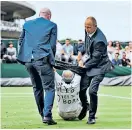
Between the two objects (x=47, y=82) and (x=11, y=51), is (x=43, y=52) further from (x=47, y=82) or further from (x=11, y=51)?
(x=11, y=51)

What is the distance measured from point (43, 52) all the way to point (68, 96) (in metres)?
1.01

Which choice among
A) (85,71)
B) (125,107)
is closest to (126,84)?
(125,107)

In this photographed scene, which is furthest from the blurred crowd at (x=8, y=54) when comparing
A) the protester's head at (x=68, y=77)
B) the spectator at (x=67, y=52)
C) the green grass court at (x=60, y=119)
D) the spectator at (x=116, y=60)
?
the protester's head at (x=68, y=77)

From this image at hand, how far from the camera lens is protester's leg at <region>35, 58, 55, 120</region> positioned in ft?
25.0

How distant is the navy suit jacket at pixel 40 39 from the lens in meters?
7.65

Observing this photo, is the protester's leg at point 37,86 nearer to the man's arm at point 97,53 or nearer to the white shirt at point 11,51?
the man's arm at point 97,53

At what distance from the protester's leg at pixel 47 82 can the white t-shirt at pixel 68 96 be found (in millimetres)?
492

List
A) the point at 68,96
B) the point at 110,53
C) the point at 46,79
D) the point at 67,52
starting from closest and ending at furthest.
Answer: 1. the point at 46,79
2. the point at 68,96
3. the point at 67,52
4. the point at 110,53

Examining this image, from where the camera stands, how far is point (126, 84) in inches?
811

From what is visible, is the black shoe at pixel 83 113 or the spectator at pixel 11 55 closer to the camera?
the black shoe at pixel 83 113

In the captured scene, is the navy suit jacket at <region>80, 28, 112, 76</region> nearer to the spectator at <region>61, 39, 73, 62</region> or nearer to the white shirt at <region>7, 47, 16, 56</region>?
the spectator at <region>61, 39, 73, 62</region>

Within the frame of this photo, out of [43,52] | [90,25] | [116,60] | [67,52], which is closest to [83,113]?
[43,52]

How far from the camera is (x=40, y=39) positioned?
769 cm

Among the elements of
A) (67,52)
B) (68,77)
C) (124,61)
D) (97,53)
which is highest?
(97,53)
